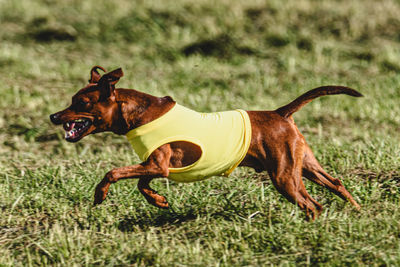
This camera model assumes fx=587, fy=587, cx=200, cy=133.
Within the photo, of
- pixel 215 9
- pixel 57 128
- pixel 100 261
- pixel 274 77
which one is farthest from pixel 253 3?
pixel 100 261

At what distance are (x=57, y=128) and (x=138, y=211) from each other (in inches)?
112

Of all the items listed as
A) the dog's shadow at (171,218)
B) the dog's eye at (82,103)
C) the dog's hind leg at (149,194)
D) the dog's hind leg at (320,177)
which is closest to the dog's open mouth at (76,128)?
the dog's eye at (82,103)

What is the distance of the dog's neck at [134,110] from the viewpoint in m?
3.98

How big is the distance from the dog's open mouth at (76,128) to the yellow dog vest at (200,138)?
294 mm

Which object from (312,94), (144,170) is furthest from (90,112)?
(312,94)

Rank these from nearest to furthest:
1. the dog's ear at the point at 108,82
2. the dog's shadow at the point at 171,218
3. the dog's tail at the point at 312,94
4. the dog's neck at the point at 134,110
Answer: the dog's ear at the point at 108,82 < the dog's neck at the point at 134,110 < the dog's tail at the point at 312,94 < the dog's shadow at the point at 171,218

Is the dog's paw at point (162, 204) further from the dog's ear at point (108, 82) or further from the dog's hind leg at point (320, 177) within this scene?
the dog's hind leg at point (320, 177)

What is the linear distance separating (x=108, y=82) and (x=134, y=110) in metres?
0.27

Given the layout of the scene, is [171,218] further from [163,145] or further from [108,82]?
[108,82]

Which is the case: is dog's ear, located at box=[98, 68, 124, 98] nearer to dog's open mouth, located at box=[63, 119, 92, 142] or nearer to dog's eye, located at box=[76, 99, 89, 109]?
dog's eye, located at box=[76, 99, 89, 109]

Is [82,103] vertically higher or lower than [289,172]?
→ higher

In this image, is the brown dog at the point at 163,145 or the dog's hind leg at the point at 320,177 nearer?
the brown dog at the point at 163,145

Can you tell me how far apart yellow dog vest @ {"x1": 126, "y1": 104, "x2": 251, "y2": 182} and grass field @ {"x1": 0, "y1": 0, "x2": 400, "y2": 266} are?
441 millimetres

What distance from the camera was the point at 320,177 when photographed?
4371mm
